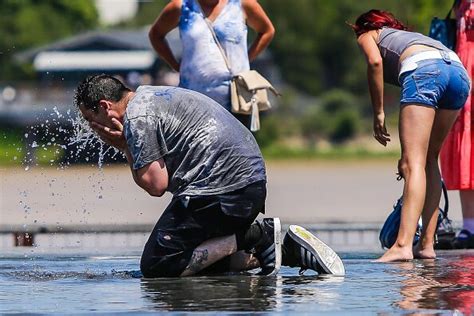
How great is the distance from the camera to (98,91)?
804 cm

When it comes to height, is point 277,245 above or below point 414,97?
below

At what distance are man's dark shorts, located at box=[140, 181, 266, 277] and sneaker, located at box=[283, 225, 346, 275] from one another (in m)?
0.33

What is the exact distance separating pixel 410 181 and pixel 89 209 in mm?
14578

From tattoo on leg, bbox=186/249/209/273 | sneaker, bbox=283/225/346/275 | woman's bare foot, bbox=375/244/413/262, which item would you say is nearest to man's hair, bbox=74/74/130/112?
tattoo on leg, bbox=186/249/209/273

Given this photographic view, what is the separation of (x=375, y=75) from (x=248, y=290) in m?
2.03

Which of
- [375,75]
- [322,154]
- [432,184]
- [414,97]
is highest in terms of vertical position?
[322,154]

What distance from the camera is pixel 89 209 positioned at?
76.1 feet

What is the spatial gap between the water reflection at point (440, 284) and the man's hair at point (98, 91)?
1.69 metres

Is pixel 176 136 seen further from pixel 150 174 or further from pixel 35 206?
pixel 35 206

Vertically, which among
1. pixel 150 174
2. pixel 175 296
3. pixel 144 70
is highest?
pixel 144 70

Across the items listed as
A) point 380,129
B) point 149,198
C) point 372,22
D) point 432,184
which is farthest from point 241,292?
point 149,198

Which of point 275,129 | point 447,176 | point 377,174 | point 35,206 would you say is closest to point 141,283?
point 447,176

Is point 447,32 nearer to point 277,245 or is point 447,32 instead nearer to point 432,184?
point 432,184

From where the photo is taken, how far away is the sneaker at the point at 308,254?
26.9 ft
